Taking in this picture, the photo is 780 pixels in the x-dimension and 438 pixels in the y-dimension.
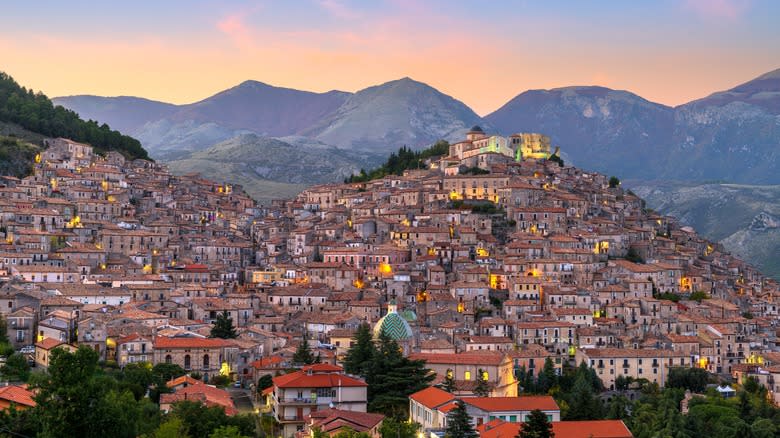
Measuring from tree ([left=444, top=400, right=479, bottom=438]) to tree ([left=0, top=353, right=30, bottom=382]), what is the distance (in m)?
19.3

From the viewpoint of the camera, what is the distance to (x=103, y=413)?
33094mm

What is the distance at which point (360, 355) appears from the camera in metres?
52.7

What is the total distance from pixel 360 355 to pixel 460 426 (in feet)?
42.4

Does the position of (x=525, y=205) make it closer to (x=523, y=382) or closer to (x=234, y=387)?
(x=523, y=382)

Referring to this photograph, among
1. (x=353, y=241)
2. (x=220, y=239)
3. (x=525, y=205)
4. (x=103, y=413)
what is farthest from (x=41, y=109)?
(x=103, y=413)

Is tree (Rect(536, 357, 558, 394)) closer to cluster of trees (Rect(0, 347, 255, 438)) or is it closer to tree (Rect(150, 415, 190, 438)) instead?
cluster of trees (Rect(0, 347, 255, 438))

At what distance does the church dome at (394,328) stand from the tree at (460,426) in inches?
601

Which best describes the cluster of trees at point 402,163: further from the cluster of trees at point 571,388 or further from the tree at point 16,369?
the tree at point 16,369

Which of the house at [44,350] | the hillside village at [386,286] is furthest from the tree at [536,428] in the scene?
the house at [44,350]

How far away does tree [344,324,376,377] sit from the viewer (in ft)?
171

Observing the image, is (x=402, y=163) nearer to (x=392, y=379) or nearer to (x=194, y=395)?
(x=392, y=379)

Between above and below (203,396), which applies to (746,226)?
above

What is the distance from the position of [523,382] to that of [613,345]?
376 inches

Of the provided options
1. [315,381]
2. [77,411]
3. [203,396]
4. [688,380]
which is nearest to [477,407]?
[315,381]
